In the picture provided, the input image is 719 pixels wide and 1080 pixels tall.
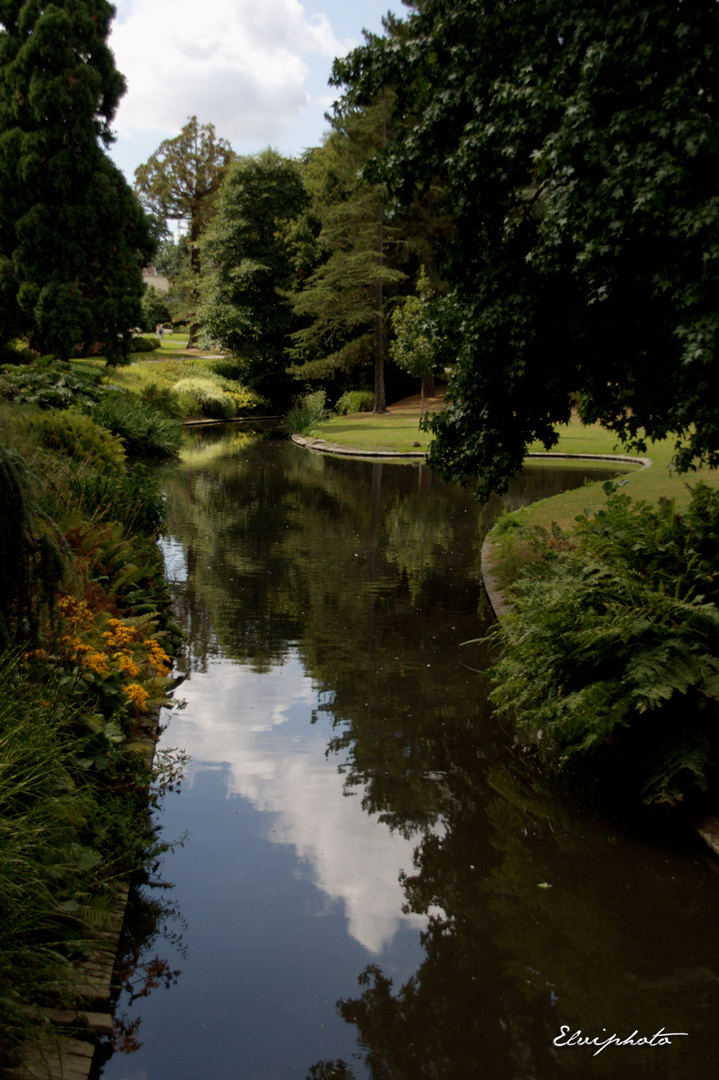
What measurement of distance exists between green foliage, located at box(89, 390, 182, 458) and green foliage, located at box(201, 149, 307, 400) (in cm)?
1844

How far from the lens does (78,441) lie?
13508 millimetres

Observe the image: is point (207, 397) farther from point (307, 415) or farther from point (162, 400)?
point (162, 400)

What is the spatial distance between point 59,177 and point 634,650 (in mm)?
30780

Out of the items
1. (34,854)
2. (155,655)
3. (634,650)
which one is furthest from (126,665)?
(634,650)

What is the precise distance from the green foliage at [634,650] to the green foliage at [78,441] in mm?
8210

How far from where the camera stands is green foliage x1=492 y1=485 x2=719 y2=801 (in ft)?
16.9

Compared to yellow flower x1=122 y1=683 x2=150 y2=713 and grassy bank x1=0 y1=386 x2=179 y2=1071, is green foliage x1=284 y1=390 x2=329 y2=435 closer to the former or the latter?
grassy bank x1=0 y1=386 x2=179 y2=1071

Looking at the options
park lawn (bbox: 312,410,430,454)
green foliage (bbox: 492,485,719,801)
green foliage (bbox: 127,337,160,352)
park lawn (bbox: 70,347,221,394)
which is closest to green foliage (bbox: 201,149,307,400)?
park lawn (bbox: 70,347,221,394)

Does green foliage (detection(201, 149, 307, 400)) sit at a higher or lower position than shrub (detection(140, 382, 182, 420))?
higher

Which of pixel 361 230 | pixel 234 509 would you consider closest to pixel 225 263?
pixel 361 230

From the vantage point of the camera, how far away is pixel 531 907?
446 centimetres

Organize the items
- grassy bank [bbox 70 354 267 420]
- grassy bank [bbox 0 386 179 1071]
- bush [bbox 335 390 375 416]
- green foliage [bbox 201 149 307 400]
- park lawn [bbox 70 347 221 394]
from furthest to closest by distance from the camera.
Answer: green foliage [bbox 201 149 307 400] < bush [bbox 335 390 375 416] < park lawn [bbox 70 347 221 394] < grassy bank [bbox 70 354 267 420] < grassy bank [bbox 0 386 179 1071]

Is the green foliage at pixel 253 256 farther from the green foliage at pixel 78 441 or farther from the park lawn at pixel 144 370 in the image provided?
the green foliage at pixel 78 441

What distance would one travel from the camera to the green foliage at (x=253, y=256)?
42.2 metres
